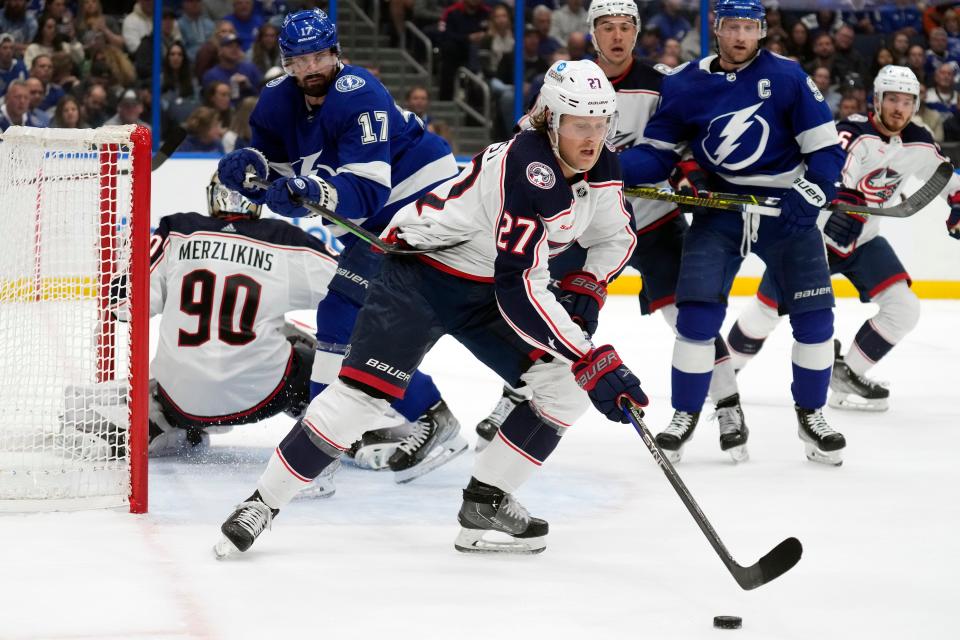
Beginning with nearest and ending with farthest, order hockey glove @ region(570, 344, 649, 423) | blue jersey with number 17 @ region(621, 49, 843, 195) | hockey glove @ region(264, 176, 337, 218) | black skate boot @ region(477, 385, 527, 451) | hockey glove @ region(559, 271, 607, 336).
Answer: hockey glove @ region(570, 344, 649, 423) < hockey glove @ region(559, 271, 607, 336) < hockey glove @ region(264, 176, 337, 218) < blue jersey with number 17 @ region(621, 49, 843, 195) < black skate boot @ region(477, 385, 527, 451)

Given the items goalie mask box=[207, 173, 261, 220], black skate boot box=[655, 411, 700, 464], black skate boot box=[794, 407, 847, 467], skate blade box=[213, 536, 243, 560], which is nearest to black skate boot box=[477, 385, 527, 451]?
black skate boot box=[655, 411, 700, 464]

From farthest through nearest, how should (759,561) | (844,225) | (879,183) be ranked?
1. (879,183)
2. (844,225)
3. (759,561)

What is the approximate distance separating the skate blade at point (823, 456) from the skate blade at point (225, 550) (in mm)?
1735

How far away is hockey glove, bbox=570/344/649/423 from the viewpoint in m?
2.57

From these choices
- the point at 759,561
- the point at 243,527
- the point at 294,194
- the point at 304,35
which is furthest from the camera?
the point at 304,35

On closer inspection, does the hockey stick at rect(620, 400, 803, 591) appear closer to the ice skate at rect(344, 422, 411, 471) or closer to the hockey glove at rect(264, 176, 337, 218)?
the hockey glove at rect(264, 176, 337, 218)

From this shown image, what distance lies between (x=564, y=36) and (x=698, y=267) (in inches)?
184

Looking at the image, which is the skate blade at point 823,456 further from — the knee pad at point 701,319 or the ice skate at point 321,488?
the ice skate at point 321,488

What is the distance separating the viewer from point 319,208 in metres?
3.14

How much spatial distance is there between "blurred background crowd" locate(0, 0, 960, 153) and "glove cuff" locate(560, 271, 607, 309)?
504 centimetres

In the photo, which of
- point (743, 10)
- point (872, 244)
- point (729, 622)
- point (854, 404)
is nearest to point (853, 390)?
point (854, 404)

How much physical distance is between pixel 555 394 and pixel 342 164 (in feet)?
2.81

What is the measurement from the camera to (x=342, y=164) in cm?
332

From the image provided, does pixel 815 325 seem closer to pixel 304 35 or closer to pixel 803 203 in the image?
pixel 803 203
